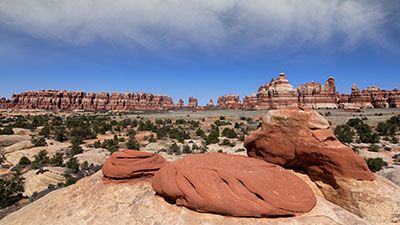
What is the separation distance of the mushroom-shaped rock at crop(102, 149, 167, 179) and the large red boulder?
417 cm

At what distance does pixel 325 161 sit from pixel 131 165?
6.84 metres

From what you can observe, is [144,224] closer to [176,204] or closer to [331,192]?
[176,204]

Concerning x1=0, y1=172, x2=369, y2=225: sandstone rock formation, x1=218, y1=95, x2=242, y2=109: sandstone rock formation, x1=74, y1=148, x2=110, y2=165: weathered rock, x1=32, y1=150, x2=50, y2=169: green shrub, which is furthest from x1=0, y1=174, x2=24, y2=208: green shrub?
x1=218, y1=95, x2=242, y2=109: sandstone rock formation

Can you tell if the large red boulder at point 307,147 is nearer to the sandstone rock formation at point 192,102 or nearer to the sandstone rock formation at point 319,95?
the sandstone rock formation at point 319,95

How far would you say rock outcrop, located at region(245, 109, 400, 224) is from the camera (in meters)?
8.47

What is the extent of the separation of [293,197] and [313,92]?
357 ft

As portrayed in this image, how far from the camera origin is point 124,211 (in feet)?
28.0

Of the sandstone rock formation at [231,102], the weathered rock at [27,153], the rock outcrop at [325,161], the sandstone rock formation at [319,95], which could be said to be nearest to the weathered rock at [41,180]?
the weathered rock at [27,153]

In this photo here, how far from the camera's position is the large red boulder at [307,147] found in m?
9.01

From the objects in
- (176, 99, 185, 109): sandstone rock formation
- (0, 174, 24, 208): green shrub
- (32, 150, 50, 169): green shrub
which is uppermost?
(176, 99, 185, 109): sandstone rock formation

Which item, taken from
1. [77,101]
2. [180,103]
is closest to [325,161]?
[77,101]

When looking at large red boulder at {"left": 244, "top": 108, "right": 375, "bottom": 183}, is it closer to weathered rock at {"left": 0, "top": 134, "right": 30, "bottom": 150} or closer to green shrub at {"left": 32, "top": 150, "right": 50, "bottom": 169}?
green shrub at {"left": 32, "top": 150, "right": 50, "bottom": 169}

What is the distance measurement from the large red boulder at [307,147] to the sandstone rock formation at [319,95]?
101 metres

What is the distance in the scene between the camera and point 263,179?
24.9ft
